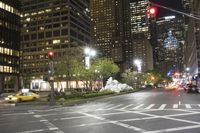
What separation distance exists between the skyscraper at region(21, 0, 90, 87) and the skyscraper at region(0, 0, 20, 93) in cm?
3651

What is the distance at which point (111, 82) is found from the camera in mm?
78812

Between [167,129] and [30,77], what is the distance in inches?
5824

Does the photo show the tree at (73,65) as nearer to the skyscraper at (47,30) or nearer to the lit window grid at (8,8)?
the lit window grid at (8,8)

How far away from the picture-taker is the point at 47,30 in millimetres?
172750

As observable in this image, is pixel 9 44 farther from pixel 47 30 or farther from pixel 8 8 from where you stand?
pixel 47 30

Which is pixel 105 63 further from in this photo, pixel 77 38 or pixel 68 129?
pixel 77 38

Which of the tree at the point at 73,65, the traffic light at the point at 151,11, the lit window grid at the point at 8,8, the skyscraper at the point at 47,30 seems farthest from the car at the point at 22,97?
the skyscraper at the point at 47,30

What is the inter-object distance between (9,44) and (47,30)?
54.8 meters

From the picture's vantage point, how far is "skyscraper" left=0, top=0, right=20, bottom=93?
11462 cm

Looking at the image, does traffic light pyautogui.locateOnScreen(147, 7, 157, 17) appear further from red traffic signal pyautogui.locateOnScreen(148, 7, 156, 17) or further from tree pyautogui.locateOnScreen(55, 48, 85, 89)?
tree pyautogui.locateOnScreen(55, 48, 85, 89)

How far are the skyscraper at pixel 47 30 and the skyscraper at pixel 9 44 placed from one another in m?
36.5

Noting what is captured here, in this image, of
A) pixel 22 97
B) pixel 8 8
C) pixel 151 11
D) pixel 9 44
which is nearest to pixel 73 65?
pixel 22 97

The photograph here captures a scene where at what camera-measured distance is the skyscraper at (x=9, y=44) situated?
115m

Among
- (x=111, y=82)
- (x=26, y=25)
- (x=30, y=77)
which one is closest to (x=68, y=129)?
(x=111, y=82)
